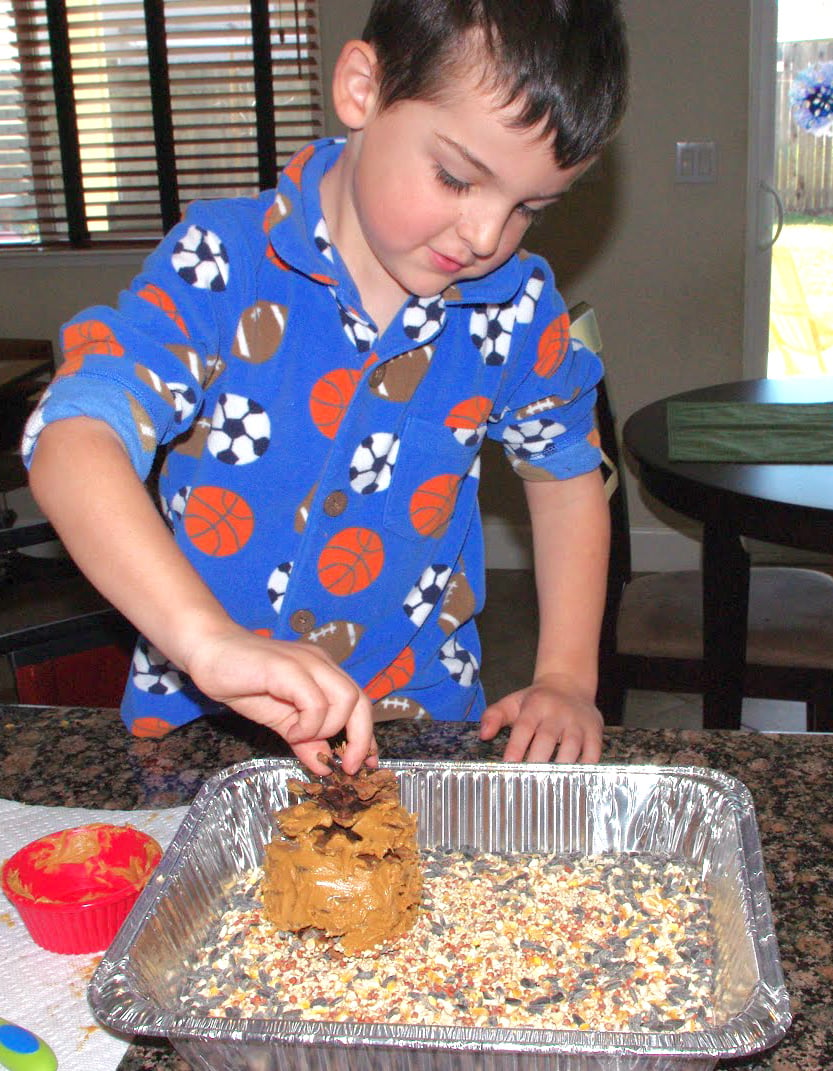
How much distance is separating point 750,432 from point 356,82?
152 cm

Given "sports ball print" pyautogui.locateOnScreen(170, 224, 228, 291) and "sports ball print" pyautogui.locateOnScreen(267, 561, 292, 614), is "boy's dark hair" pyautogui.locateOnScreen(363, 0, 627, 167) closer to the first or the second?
"sports ball print" pyautogui.locateOnScreen(170, 224, 228, 291)

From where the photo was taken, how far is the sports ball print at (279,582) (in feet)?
3.52

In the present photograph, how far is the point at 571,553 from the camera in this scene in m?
1.22

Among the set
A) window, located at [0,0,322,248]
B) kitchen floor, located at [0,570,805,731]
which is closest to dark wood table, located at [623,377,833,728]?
kitchen floor, located at [0,570,805,731]

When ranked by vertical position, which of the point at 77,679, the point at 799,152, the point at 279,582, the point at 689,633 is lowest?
the point at 689,633

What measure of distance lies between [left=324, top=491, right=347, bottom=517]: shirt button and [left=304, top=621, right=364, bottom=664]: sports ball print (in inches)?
4.6

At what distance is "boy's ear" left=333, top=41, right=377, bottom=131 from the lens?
2.94 ft

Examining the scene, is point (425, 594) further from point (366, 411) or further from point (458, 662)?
point (366, 411)

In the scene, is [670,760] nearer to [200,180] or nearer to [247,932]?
[247,932]

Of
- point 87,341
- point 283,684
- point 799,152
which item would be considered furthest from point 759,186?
point 283,684

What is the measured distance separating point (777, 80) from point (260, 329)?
122 inches

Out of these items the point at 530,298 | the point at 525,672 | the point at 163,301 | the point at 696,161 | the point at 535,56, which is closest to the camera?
the point at 535,56

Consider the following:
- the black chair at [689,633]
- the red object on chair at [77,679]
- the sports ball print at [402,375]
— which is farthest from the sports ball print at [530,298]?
the black chair at [689,633]

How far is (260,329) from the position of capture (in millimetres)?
1023
